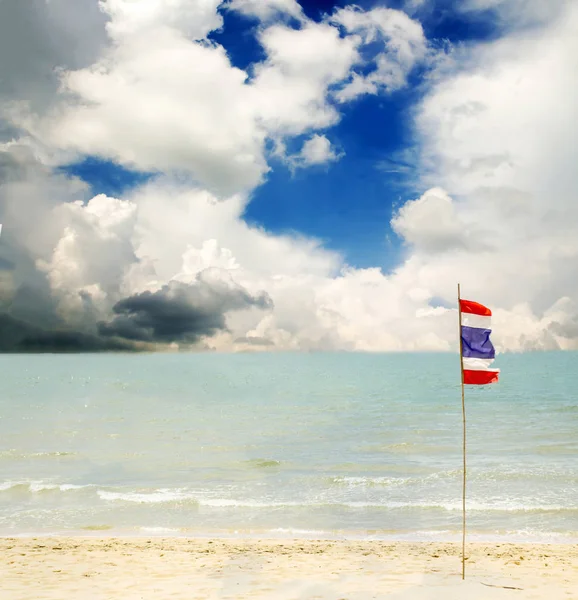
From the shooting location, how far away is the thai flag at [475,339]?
10.2 m

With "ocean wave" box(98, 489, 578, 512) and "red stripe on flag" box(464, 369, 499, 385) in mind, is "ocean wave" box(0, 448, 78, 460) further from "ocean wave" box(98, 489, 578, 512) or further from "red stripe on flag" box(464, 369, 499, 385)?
"red stripe on flag" box(464, 369, 499, 385)

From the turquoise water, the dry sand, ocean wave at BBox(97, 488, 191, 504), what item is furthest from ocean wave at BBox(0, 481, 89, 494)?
the dry sand

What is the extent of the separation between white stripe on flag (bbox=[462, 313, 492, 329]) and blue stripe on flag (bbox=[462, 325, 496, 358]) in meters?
0.06

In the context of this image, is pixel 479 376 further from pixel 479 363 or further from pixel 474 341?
pixel 474 341

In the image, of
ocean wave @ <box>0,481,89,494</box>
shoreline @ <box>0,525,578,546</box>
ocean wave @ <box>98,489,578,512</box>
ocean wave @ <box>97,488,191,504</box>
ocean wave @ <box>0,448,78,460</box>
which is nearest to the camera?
shoreline @ <box>0,525,578,546</box>

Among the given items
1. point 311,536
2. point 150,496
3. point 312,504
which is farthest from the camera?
point 150,496

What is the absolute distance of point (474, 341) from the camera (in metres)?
10.2

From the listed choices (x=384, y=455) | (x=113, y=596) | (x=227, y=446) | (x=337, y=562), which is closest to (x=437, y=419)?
(x=384, y=455)

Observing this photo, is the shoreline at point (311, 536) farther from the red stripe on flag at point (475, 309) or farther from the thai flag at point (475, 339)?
the red stripe on flag at point (475, 309)


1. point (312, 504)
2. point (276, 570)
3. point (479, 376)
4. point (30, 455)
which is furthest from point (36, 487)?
point (479, 376)

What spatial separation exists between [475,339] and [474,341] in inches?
1.7

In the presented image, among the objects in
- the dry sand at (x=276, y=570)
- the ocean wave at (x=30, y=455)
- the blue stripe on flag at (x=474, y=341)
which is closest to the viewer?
the dry sand at (x=276, y=570)

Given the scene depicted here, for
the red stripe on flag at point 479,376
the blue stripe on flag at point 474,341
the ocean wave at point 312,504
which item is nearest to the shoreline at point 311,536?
the ocean wave at point 312,504

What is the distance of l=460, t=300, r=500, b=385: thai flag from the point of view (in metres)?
10.2
